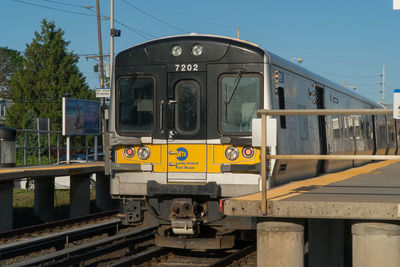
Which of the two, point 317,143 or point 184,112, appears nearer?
point 184,112

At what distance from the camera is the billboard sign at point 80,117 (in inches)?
659

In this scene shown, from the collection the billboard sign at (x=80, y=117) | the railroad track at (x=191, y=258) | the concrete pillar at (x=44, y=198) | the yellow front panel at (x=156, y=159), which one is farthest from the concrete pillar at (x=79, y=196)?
the yellow front panel at (x=156, y=159)

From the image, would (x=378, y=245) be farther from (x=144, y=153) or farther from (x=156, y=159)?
(x=144, y=153)

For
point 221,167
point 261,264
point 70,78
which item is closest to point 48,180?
point 221,167

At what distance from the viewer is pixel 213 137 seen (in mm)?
8789

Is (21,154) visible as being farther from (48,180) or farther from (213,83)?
(213,83)

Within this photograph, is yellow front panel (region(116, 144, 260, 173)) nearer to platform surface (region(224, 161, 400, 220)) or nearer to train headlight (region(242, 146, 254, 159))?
train headlight (region(242, 146, 254, 159))

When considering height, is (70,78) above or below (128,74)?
above

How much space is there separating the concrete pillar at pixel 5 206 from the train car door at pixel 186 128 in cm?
513

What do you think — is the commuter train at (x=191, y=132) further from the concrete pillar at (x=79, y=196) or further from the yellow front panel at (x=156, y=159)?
the concrete pillar at (x=79, y=196)

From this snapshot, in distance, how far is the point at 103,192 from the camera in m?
17.2

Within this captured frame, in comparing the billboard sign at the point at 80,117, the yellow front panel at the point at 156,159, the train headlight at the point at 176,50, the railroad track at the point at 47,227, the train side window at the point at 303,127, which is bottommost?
the railroad track at the point at 47,227

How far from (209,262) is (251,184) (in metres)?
1.59

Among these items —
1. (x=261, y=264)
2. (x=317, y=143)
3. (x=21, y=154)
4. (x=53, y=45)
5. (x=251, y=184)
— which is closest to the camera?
(x=261, y=264)
